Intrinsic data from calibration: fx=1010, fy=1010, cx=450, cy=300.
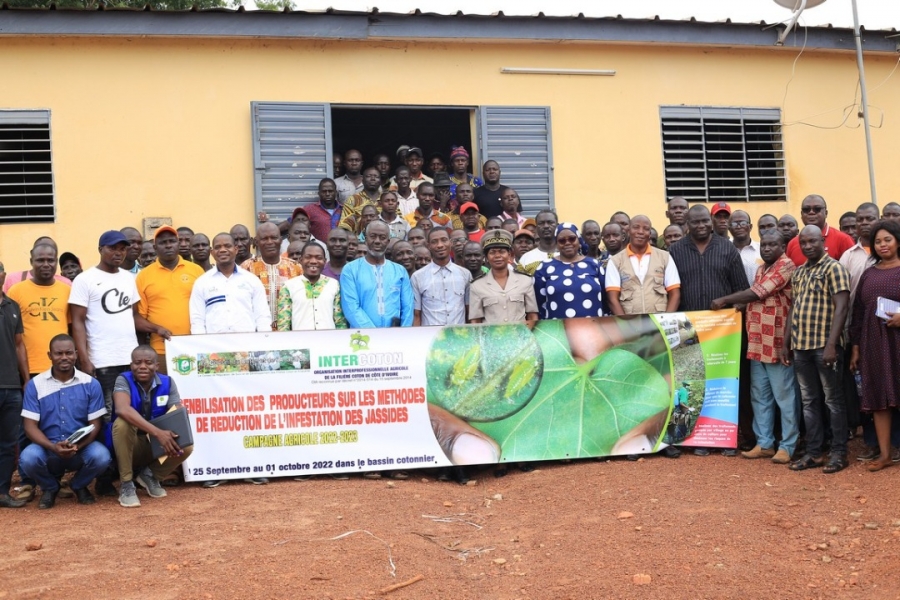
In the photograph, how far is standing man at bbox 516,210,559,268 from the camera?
8852 millimetres

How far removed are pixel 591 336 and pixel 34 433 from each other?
162 inches

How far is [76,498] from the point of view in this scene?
7.08 metres

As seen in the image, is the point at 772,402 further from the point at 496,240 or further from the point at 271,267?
the point at 271,267

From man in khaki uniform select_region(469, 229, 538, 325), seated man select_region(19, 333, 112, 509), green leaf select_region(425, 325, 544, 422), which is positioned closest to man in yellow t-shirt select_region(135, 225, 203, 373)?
seated man select_region(19, 333, 112, 509)

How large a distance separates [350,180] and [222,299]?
3968 millimetres

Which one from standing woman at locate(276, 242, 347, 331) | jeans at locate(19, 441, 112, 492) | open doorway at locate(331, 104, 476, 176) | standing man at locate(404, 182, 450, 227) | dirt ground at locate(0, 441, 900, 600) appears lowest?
dirt ground at locate(0, 441, 900, 600)

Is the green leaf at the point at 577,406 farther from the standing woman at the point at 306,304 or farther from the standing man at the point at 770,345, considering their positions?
the standing woman at the point at 306,304

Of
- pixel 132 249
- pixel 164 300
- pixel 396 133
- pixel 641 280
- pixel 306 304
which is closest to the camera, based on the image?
pixel 164 300

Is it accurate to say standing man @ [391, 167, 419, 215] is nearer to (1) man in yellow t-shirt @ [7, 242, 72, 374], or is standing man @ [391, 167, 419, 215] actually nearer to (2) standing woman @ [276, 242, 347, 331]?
(2) standing woman @ [276, 242, 347, 331]

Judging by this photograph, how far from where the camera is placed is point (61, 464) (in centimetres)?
689

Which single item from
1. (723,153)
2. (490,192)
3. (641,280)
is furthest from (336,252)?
(723,153)

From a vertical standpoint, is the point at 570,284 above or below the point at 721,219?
below

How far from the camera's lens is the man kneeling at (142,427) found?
690 centimetres

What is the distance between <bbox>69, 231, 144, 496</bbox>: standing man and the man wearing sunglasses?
5318 millimetres
